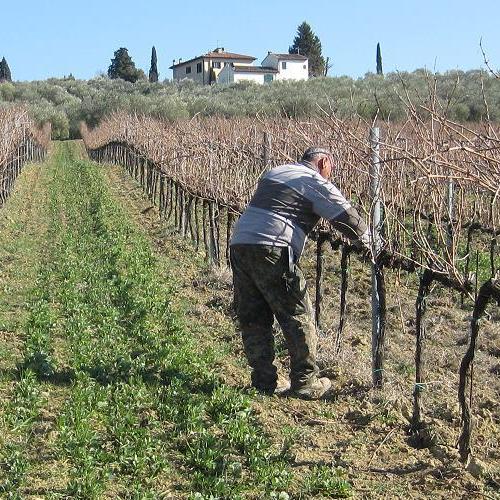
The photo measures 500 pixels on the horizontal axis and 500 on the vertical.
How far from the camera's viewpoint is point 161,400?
18.3ft

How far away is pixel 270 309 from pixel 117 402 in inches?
53.6

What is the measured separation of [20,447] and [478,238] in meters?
10.3

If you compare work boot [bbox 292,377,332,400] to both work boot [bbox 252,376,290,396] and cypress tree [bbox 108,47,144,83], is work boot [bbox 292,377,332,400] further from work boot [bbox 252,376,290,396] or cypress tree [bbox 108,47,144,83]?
cypress tree [bbox 108,47,144,83]

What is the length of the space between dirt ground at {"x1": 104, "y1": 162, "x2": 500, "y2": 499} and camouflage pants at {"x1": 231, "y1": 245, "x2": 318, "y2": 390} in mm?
249

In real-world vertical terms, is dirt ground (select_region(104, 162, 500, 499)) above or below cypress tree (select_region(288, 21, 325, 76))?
below

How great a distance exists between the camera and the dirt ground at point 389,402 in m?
4.41

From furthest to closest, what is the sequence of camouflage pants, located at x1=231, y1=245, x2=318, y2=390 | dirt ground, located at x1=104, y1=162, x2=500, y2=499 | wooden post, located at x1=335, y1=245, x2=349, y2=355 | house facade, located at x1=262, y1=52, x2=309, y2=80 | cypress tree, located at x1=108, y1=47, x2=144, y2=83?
cypress tree, located at x1=108, y1=47, x2=144, y2=83 → house facade, located at x1=262, y1=52, x2=309, y2=80 → wooden post, located at x1=335, y1=245, x2=349, y2=355 → camouflage pants, located at x1=231, y1=245, x2=318, y2=390 → dirt ground, located at x1=104, y1=162, x2=500, y2=499

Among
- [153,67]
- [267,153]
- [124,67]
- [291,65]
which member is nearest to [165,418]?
[267,153]

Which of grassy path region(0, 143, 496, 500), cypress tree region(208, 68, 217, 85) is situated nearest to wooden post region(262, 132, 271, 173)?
grassy path region(0, 143, 496, 500)

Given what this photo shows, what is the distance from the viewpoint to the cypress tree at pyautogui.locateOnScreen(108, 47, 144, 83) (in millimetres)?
93812

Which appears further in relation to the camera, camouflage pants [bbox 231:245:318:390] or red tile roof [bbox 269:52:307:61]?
red tile roof [bbox 269:52:307:61]

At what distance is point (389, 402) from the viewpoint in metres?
5.43

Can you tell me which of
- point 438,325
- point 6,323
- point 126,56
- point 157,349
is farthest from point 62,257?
point 126,56

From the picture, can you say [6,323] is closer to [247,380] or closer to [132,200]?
[247,380]
